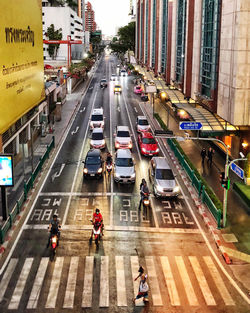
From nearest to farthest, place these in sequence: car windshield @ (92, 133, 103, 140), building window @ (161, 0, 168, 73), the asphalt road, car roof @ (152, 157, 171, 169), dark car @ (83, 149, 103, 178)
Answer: the asphalt road, car roof @ (152, 157, 171, 169), dark car @ (83, 149, 103, 178), car windshield @ (92, 133, 103, 140), building window @ (161, 0, 168, 73)

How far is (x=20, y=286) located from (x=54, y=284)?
4.71 ft

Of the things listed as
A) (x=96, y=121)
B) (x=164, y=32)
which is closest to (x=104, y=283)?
(x=96, y=121)

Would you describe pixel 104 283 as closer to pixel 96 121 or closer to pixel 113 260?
pixel 113 260

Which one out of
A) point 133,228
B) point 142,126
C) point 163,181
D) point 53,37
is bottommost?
point 133,228

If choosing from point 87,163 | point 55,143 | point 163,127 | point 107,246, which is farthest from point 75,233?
point 163,127

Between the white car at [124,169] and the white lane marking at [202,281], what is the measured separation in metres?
11.2

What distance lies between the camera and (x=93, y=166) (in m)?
31.1

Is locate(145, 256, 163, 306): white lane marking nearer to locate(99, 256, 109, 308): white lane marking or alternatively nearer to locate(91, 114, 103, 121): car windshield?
locate(99, 256, 109, 308): white lane marking

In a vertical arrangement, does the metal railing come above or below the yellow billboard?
below

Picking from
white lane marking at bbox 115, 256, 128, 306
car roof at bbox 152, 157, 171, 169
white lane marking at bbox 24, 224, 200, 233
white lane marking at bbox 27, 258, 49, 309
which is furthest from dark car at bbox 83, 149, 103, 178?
white lane marking at bbox 27, 258, 49, 309

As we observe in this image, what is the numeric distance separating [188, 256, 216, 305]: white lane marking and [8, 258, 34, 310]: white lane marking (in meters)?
7.65

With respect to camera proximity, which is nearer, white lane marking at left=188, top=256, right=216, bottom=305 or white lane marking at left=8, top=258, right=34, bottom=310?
white lane marking at left=8, top=258, right=34, bottom=310

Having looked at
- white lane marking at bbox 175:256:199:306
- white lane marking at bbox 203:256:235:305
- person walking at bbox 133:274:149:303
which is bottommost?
white lane marking at bbox 203:256:235:305

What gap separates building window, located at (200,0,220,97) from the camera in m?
35.7
